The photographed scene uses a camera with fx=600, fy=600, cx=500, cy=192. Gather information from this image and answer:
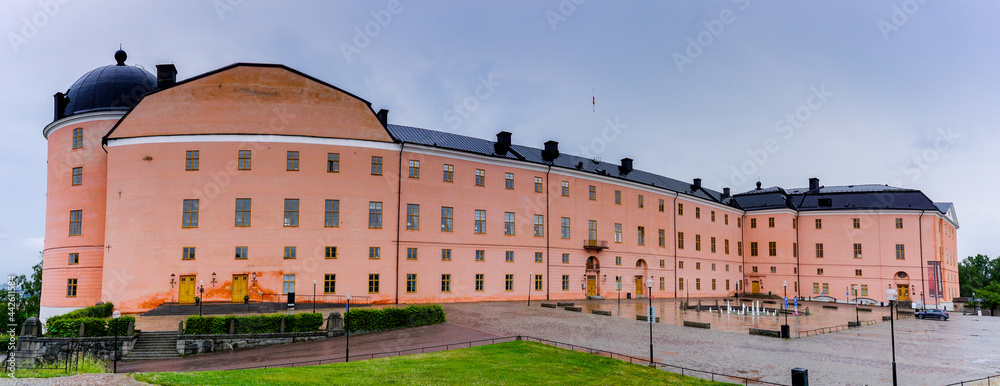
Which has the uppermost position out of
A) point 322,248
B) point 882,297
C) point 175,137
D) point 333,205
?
point 175,137

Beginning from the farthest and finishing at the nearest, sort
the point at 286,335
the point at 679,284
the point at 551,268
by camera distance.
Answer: the point at 679,284 < the point at 551,268 < the point at 286,335

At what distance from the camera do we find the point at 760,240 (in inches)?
3012

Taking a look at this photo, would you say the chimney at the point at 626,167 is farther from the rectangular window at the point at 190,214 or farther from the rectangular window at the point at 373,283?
the rectangular window at the point at 190,214

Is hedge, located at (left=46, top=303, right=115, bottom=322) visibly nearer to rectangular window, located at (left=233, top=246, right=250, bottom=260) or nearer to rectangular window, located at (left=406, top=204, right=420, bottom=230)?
rectangular window, located at (left=233, top=246, right=250, bottom=260)

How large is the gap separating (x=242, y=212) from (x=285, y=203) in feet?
Answer: 9.22

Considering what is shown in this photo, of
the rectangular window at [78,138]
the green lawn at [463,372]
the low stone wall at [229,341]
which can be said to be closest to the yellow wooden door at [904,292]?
the green lawn at [463,372]

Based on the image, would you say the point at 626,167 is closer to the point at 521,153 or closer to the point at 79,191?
the point at 521,153

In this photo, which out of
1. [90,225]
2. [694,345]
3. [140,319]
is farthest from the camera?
[90,225]

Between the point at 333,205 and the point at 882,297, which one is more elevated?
the point at 333,205

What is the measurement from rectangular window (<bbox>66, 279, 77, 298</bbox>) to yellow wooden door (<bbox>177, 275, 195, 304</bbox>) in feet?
34.6

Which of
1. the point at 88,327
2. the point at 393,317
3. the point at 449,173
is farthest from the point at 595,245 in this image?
the point at 88,327

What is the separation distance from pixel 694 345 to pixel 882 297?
51.9 meters

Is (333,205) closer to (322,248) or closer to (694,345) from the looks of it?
(322,248)

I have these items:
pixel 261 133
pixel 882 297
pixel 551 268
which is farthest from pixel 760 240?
pixel 261 133
